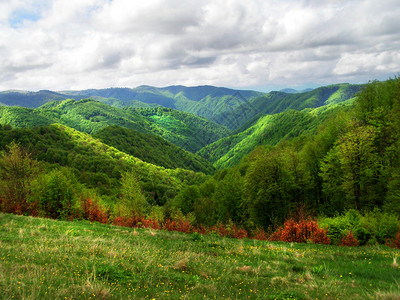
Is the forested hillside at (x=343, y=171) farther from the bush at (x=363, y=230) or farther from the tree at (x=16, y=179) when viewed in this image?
the tree at (x=16, y=179)

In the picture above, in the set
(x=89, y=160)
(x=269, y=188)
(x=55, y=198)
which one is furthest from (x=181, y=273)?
(x=89, y=160)

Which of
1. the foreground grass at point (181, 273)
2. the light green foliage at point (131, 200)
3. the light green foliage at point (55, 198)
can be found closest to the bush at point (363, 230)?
the foreground grass at point (181, 273)

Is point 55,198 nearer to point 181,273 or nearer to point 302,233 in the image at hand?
point 181,273

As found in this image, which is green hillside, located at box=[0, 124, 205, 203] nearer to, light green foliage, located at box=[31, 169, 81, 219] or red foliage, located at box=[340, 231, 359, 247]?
light green foliage, located at box=[31, 169, 81, 219]

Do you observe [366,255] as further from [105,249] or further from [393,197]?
[393,197]

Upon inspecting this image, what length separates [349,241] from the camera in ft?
64.0

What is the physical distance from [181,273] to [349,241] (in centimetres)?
1692

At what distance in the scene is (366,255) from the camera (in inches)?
570

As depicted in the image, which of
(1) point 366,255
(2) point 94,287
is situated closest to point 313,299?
(2) point 94,287

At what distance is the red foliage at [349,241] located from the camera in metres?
19.4

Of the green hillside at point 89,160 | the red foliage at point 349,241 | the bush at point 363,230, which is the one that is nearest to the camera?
the red foliage at point 349,241

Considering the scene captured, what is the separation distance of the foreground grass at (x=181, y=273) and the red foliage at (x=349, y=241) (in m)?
4.61

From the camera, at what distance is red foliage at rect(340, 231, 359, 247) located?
1944cm

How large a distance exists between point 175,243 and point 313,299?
10.3 metres
